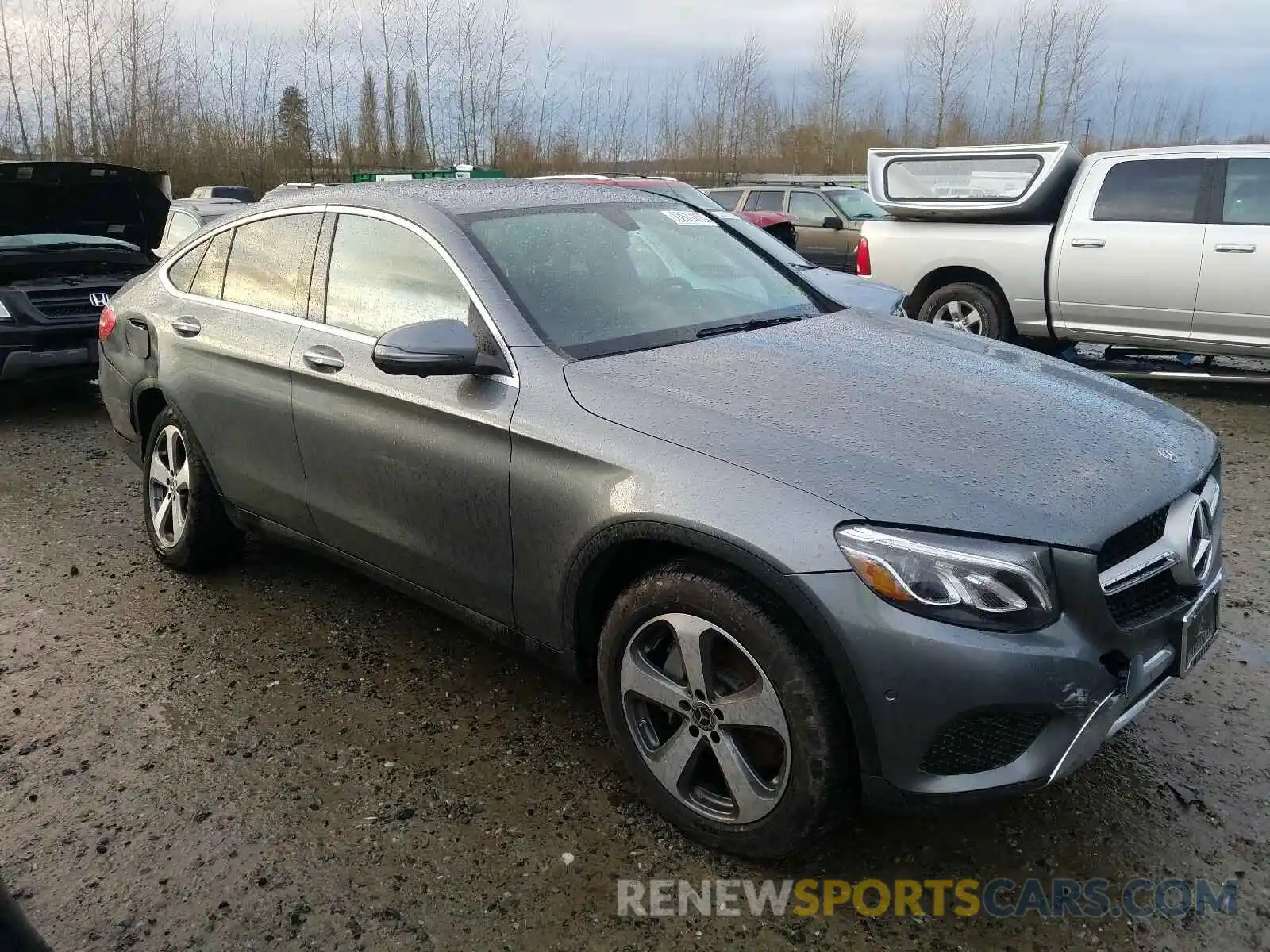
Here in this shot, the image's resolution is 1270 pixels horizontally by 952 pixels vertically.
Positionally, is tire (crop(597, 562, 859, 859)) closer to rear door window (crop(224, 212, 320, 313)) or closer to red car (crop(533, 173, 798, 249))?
rear door window (crop(224, 212, 320, 313))

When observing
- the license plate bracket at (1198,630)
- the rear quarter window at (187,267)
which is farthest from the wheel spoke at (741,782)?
the rear quarter window at (187,267)

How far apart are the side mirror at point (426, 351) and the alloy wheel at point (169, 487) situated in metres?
1.82

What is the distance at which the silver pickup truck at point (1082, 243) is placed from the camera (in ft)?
23.3

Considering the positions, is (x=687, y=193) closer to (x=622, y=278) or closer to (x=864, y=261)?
(x=864, y=261)

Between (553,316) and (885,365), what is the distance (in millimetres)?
1005

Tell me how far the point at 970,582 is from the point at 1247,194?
662cm

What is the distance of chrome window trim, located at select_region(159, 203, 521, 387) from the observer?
287 centimetres

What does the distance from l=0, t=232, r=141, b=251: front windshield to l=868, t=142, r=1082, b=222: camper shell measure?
21.1 feet

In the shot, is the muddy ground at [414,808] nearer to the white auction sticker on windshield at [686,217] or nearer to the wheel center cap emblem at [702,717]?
the wheel center cap emblem at [702,717]

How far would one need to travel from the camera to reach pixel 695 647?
2.41 metres

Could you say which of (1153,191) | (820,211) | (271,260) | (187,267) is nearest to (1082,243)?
(1153,191)

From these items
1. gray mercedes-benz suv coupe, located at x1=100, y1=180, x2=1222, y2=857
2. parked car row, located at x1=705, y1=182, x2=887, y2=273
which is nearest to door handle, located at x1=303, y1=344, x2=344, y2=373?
gray mercedes-benz suv coupe, located at x1=100, y1=180, x2=1222, y2=857

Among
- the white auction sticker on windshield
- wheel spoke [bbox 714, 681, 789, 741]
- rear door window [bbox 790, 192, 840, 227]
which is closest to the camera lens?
wheel spoke [bbox 714, 681, 789, 741]

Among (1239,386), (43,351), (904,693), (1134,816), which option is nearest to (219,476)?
(904,693)
